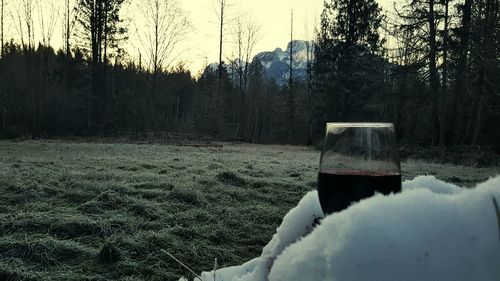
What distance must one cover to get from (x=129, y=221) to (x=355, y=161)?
4587 millimetres

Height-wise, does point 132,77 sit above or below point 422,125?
above

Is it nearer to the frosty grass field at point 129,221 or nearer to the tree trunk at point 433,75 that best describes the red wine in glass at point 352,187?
the frosty grass field at point 129,221

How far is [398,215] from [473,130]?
21.9 m

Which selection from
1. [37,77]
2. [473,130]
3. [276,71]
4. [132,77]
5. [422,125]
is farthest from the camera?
[276,71]

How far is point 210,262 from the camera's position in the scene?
436 cm

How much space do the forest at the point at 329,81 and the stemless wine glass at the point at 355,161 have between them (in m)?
19.2

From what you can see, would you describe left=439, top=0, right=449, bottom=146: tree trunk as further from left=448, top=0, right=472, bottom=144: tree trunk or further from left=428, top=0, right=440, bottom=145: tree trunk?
left=448, top=0, right=472, bottom=144: tree trunk

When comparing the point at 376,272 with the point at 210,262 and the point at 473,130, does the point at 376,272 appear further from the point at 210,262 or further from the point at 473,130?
the point at 473,130

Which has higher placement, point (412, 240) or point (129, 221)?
point (412, 240)

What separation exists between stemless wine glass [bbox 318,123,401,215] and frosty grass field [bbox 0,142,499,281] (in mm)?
3191

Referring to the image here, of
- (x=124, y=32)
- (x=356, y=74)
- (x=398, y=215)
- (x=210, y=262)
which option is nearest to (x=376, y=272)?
(x=398, y=215)

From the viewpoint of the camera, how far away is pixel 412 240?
0.48 metres

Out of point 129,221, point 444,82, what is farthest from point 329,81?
point 129,221

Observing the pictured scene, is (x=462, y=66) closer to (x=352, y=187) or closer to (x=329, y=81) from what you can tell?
(x=329, y=81)
